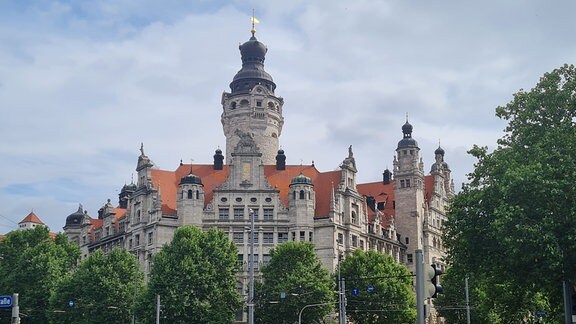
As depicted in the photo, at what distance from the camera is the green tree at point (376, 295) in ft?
294

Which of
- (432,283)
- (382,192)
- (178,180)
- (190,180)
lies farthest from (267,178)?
(432,283)

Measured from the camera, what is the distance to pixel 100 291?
89.2 meters

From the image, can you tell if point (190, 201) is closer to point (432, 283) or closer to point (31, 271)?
point (31, 271)

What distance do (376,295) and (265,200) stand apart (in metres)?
24.0

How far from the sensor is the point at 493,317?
93438mm

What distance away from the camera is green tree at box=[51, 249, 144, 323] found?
88.3 metres

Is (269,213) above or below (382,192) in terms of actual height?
below

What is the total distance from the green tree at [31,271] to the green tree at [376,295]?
1357 inches

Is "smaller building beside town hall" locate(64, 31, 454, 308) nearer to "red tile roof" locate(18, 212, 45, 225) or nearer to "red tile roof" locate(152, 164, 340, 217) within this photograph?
"red tile roof" locate(152, 164, 340, 217)

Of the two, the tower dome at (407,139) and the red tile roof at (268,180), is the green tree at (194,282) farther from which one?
the tower dome at (407,139)

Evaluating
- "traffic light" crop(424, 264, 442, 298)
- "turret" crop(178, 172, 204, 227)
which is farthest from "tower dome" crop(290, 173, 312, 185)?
"traffic light" crop(424, 264, 442, 298)

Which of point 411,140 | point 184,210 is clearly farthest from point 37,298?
point 411,140

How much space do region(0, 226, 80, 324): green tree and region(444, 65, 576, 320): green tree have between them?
183ft

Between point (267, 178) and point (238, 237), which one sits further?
point (267, 178)
